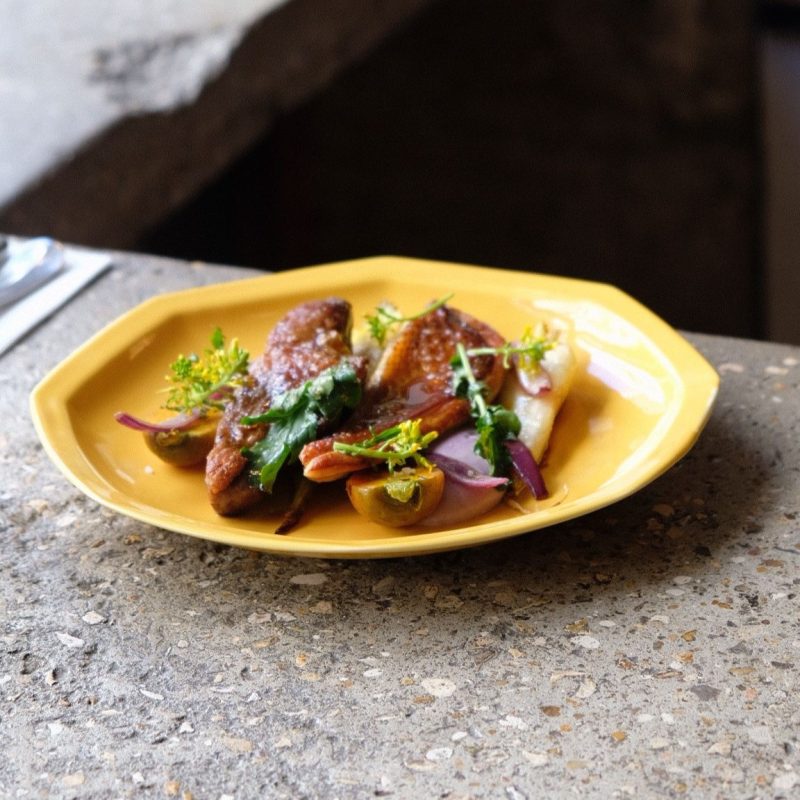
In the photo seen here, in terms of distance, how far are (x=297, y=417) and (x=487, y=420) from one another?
152 mm

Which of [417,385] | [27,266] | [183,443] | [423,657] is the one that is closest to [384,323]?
[417,385]

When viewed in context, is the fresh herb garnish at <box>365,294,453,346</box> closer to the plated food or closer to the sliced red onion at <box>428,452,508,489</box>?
the plated food

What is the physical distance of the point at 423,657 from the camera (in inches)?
32.1

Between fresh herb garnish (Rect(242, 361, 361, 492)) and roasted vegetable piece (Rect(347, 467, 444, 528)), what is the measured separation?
0.20 ft

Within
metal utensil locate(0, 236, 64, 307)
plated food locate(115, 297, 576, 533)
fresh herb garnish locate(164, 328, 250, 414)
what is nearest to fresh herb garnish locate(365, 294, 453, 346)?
plated food locate(115, 297, 576, 533)

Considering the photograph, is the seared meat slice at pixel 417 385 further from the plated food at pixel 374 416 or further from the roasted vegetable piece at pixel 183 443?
the roasted vegetable piece at pixel 183 443

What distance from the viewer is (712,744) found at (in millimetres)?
725

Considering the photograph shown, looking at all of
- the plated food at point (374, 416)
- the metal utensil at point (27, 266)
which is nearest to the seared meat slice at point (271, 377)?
the plated food at point (374, 416)

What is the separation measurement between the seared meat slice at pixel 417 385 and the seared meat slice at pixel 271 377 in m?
0.04

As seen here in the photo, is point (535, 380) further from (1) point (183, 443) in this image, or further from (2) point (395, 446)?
(1) point (183, 443)

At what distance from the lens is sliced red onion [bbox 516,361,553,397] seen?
1.00 m

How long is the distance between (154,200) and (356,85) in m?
1.52

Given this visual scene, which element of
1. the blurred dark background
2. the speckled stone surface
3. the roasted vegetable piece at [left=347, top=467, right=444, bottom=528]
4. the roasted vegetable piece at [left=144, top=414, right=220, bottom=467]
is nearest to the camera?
the speckled stone surface

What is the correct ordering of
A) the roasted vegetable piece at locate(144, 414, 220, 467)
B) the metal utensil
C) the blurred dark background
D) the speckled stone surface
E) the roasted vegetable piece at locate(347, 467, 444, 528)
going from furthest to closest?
the blurred dark background, the metal utensil, the roasted vegetable piece at locate(144, 414, 220, 467), the roasted vegetable piece at locate(347, 467, 444, 528), the speckled stone surface
